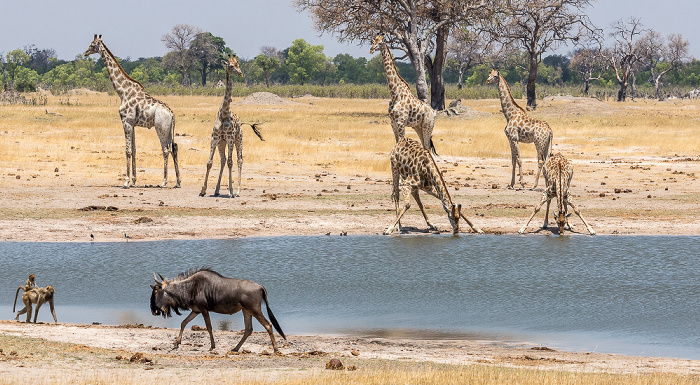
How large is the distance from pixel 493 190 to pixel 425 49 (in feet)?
80.2

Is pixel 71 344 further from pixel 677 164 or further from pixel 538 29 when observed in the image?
pixel 538 29

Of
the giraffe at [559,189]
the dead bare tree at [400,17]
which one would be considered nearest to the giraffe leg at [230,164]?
the giraffe at [559,189]

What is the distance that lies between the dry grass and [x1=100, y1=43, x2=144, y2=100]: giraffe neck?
3102 millimetres

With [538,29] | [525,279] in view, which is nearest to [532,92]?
[538,29]

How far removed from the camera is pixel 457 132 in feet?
130

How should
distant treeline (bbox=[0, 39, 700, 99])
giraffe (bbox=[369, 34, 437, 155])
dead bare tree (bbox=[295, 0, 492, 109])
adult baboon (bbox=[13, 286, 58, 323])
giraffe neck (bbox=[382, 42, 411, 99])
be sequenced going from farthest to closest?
distant treeline (bbox=[0, 39, 700, 99]), dead bare tree (bbox=[295, 0, 492, 109]), giraffe neck (bbox=[382, 42, 411, 99]), giraffe (bbox=[369, 34, 437, 155]), adult baboon (bbox=[13, 286, 58, 323])

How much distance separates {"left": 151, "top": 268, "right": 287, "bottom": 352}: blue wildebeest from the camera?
1023 centimetres

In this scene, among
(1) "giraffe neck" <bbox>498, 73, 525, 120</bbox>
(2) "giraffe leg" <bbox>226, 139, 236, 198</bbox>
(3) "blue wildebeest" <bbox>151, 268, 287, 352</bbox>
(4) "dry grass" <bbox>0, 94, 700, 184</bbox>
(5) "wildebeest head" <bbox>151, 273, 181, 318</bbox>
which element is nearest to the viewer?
(3) "blue wildebeest" <bbox>151, 268, 287, 352</bbox>

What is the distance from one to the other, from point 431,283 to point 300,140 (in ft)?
69.3

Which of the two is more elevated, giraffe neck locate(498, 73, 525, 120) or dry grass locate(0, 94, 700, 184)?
giraffe neck locate(498, 73, 525, 120)

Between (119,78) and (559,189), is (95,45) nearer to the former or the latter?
Result: (119,78)

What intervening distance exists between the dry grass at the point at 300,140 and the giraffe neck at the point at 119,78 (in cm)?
310

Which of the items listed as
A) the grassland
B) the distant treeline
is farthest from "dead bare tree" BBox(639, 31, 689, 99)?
the grassland

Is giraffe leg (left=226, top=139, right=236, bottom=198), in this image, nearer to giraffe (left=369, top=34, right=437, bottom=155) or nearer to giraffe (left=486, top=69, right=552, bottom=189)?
giraffe (left=369, top=34, right=437, bottom=155)
